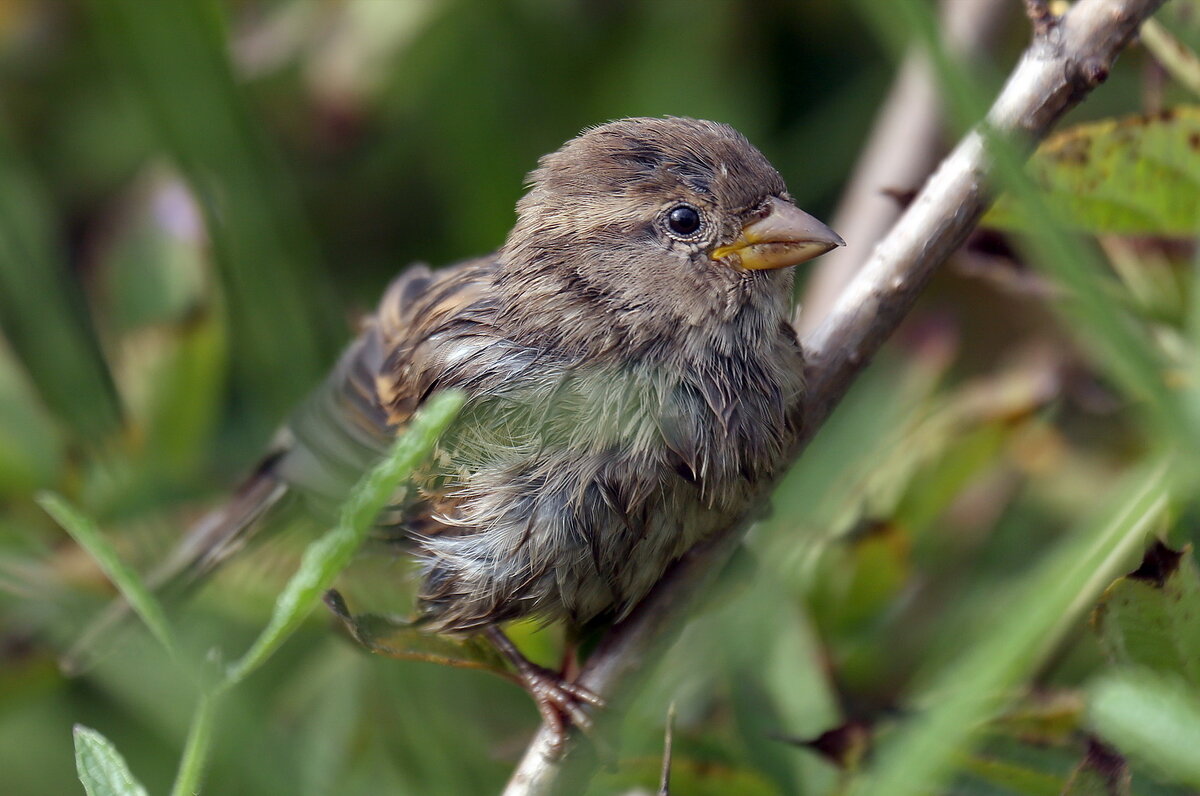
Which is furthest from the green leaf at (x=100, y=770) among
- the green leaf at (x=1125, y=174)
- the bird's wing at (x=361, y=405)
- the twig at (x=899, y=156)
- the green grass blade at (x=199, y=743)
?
the twig at (x=899, y=156)

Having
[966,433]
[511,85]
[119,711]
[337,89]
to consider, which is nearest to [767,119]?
[511,85]

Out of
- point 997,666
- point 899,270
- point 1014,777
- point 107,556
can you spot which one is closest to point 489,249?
point 899,270

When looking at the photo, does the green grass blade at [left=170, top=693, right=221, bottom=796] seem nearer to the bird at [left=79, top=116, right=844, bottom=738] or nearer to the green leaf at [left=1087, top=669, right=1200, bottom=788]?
the bird at [left=79, top=116, right=844, bottom=738]

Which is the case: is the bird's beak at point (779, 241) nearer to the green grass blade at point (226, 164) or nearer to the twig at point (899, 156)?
the green grass blade at point (226, 164)

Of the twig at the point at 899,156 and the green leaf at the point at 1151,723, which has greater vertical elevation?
Result: the twig at the point at 899,156

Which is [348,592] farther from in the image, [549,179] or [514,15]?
[514,15]

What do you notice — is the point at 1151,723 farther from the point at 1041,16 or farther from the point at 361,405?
the point at 361,405

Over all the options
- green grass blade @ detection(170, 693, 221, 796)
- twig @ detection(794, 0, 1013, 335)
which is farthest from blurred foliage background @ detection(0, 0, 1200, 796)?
green grass blade @ detection(170, 693, 221, 796)
